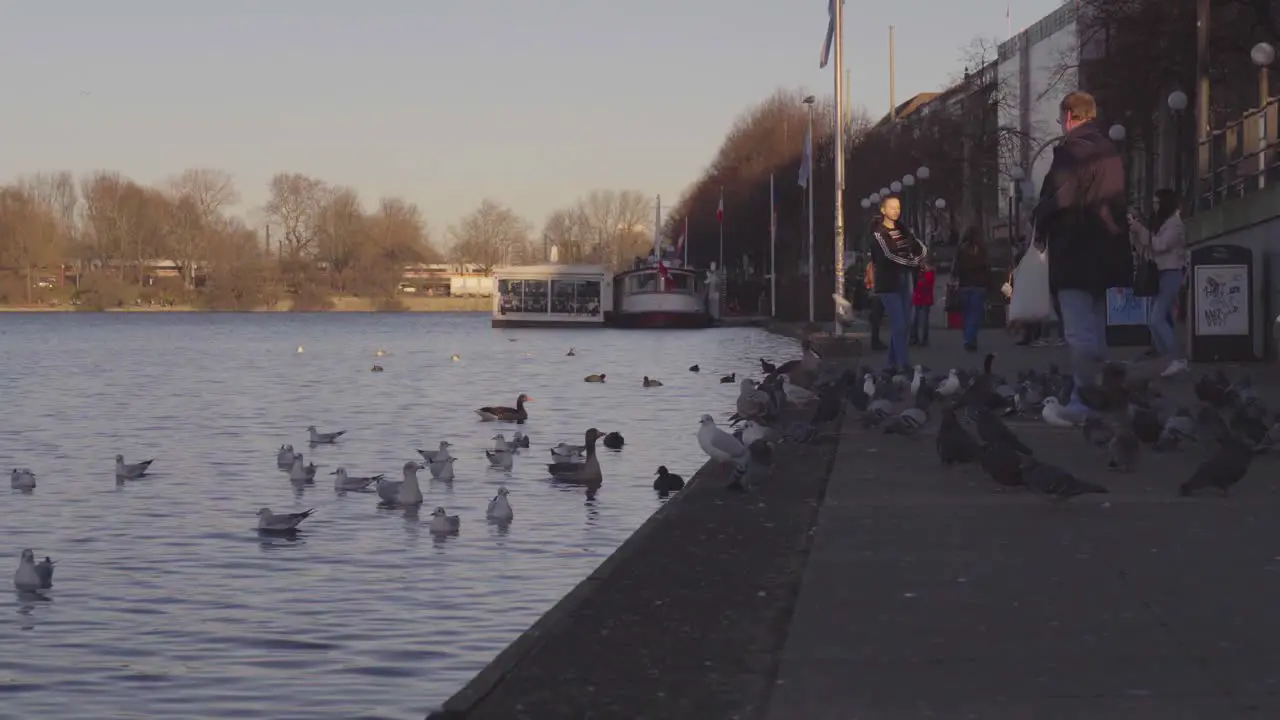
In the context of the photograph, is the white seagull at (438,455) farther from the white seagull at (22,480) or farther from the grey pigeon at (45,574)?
the grey pigeon at (45,574)

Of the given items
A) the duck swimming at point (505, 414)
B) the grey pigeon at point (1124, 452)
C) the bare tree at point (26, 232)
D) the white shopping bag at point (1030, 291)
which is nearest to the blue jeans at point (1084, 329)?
the white shopping bag at point (1030, 291)

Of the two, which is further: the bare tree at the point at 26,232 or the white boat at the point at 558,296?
the bare tree at the point at 26,232

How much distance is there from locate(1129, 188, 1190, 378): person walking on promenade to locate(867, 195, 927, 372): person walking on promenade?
7.19ft

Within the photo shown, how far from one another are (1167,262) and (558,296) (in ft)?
249

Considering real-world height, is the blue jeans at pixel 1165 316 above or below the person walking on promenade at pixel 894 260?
below

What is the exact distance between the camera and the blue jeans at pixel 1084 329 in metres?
13.6

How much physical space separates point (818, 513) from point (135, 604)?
11.2 ft

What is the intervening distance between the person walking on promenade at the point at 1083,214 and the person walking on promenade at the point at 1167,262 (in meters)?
6.94

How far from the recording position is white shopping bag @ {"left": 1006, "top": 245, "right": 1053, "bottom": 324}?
14.9m

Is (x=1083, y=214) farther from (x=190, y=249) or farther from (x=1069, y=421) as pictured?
(x=190, y=249)

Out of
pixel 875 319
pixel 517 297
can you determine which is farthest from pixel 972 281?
pixel 517 297

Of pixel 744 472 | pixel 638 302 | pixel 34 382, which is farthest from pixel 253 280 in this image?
pixel 744 472

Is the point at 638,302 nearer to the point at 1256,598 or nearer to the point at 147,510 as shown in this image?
the point at 147,510

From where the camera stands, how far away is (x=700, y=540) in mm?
9500
